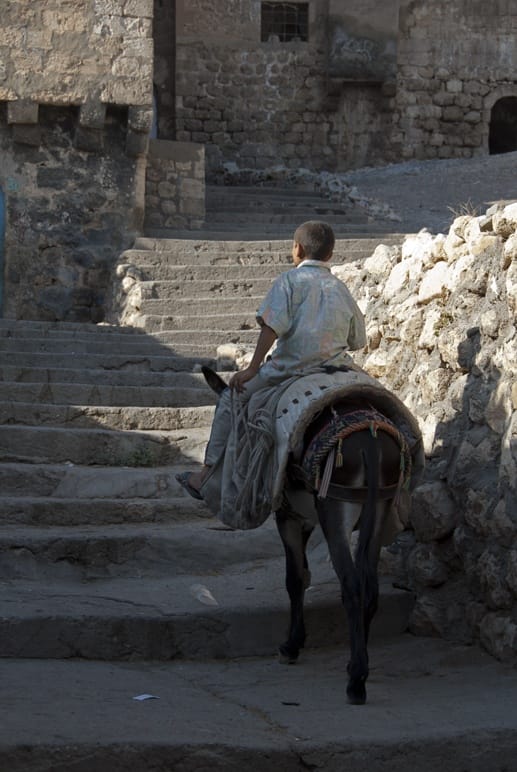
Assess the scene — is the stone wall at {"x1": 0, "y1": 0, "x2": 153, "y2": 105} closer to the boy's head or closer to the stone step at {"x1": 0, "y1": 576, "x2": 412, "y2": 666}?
the stone step at {"x1": 0, "y1": 576, "x2": 412, "y2": 666}

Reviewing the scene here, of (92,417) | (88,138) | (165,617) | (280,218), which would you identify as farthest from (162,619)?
(280,218)

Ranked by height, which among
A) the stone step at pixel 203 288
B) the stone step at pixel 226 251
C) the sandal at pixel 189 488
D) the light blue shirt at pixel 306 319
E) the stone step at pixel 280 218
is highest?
the light blue shirt at pixel 306 319

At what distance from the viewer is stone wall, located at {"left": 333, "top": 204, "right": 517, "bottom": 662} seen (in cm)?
537

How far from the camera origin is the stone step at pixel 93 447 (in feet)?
24.9

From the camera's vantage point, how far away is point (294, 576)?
216 inches

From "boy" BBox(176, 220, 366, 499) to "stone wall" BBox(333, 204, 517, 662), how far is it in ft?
2.19

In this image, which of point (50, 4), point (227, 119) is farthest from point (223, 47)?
point (50, 4)

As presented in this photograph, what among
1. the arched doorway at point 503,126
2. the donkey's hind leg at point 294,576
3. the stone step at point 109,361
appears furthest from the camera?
the arched doorway at point 503,126

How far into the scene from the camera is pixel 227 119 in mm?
22297

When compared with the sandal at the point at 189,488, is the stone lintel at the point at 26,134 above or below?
above

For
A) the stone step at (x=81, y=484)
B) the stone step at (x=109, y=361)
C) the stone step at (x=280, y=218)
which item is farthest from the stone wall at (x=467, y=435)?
the stone step at (x=280, y=218)

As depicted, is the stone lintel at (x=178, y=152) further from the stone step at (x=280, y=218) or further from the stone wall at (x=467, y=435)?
the stone wall at (x=467, y=435)

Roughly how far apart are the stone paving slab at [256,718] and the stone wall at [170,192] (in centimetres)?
1023

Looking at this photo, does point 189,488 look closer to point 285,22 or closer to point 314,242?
point 314,242
